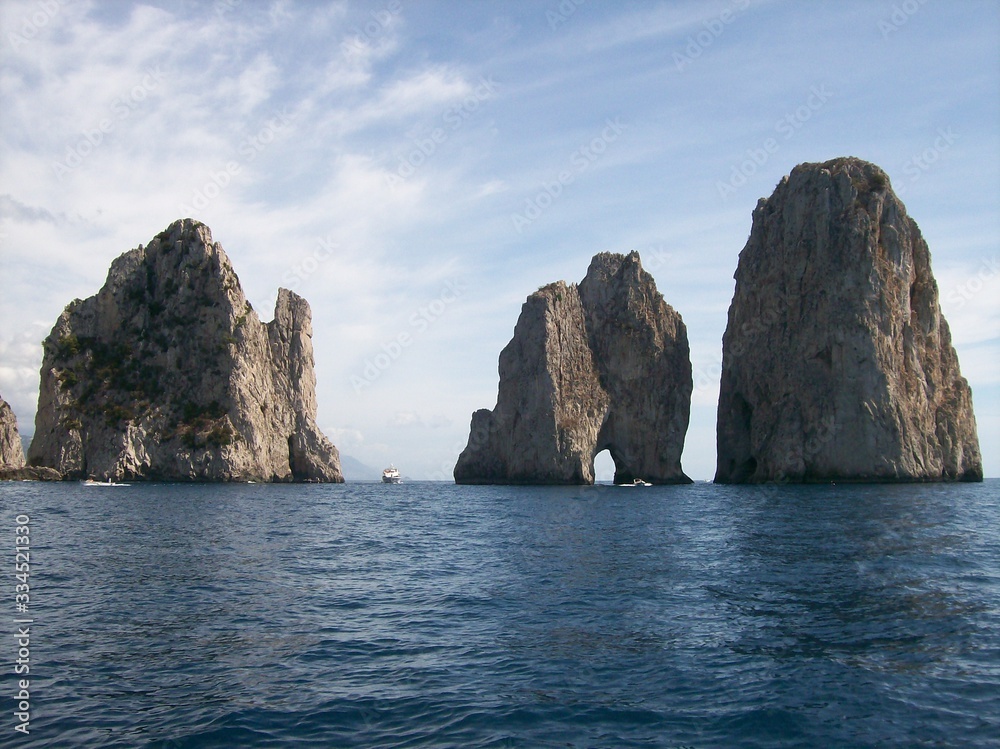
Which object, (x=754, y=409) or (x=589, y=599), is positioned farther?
(x=754, y=409)

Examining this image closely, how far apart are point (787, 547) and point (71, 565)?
28673 millimetres

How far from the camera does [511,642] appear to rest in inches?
698

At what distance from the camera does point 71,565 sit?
→ 27016 millimetres

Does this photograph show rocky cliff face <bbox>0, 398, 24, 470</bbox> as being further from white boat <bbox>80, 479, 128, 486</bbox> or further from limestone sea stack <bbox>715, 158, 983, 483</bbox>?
limestone sea stack <bbox>715, 158, 983, 483</bbox>

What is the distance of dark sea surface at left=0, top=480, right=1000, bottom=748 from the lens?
41.2ft

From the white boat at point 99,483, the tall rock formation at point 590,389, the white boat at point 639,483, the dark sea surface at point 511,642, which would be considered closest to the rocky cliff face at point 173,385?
the white boat at point 99,483

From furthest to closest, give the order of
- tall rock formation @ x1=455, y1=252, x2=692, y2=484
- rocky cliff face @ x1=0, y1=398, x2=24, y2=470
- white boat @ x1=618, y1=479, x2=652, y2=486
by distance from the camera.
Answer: rocky cliff face @ x1=0, y1=398, x2=24, y2=470, white boat @ x1=618, y1=479, x2=652, y2=486, tall rock formation @ x1=455, y1=252, x2=692, y2=484

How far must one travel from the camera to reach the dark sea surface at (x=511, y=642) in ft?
41.2

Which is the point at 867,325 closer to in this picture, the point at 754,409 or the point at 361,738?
the point at 754,409

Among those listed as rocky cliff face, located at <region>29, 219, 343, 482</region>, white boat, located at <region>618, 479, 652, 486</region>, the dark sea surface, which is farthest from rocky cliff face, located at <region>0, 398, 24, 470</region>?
the dark sea surface

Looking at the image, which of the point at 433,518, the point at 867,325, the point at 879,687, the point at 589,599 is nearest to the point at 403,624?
the point at 589,599

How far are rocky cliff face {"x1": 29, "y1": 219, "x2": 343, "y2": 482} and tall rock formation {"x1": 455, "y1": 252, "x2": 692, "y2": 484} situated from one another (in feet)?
111

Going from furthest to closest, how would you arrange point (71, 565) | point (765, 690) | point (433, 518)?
point (433, 518) → point (71, 565) → point (765, 690)

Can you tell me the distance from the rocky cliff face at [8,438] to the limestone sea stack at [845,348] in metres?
114
